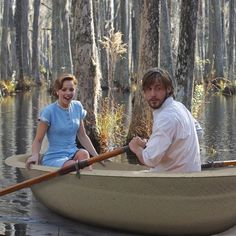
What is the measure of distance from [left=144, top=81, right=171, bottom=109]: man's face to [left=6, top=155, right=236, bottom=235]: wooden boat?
2.03 ft

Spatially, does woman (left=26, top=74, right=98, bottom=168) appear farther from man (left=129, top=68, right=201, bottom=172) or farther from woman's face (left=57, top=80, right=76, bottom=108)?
man (left=129, top=68, right=201, bottom=172)

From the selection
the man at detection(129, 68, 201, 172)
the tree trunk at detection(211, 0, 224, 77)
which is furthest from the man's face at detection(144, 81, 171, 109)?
the tree trunk at detection(211, 0, 224, 77)

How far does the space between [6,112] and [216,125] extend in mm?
6917

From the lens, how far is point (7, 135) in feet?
42.3

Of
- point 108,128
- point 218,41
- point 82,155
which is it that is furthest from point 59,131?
point 218,41

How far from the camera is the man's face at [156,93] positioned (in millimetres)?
5059

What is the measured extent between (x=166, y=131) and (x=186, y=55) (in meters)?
5.47

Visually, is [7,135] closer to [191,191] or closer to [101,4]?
[191,191]

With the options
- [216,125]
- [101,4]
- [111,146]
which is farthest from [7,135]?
[101,4]

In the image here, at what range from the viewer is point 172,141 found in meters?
5.08

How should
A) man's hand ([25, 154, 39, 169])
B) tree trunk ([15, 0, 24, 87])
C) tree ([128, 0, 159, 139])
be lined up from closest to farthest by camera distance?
1. man's hand ([25, 154, 39, 169])
2. tree ([128, 0, 159, 139])
3. tree trunk ([15, 0, 24, 87])

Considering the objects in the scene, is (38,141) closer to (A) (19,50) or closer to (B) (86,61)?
(B) (86,61)

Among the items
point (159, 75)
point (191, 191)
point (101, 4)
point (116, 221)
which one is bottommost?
point (116, 221)

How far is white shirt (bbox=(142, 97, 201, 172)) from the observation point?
16.4 feet
